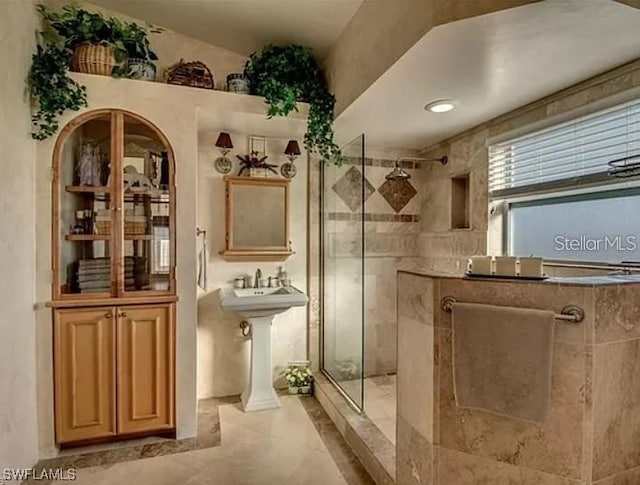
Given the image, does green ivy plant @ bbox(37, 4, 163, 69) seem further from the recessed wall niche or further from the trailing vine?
the recessed wall niche

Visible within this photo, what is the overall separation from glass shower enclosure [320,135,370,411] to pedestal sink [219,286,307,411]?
15.2 inches

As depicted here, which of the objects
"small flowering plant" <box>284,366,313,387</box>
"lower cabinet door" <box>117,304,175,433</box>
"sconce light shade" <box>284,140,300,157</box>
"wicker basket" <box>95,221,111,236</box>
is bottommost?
"small flowering plant" <box>284,366,313,387</box>

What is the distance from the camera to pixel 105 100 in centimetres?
232

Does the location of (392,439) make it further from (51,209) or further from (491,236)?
(51,209)

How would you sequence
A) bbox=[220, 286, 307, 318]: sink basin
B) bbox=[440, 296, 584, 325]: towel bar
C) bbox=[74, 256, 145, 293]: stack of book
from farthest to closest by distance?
bbox=[220, 286, 307, 318]: sink basin → bbox=[74, 256, 145, 293]: stack of book → bbox=[440, 296, 584, 325]: towel bar

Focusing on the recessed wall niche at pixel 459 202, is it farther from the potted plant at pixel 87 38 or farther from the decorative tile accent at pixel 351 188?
the potted plant at pixel 87 38

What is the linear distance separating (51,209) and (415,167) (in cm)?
291

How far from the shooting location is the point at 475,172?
2.86m

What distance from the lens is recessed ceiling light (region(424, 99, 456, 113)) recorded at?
2205 mm

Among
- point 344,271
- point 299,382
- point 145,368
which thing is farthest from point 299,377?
point 145,368

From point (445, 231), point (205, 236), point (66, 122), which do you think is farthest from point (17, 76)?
point (445, 231)

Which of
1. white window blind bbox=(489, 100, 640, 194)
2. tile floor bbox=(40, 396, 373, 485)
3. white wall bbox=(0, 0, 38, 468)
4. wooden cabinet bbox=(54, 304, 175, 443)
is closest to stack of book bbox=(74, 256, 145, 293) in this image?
wooden cabinet bbox=(54, 304, 175, 443)

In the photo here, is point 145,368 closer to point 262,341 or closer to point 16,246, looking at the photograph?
point 262,341

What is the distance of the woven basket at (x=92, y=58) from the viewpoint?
2.26 m
